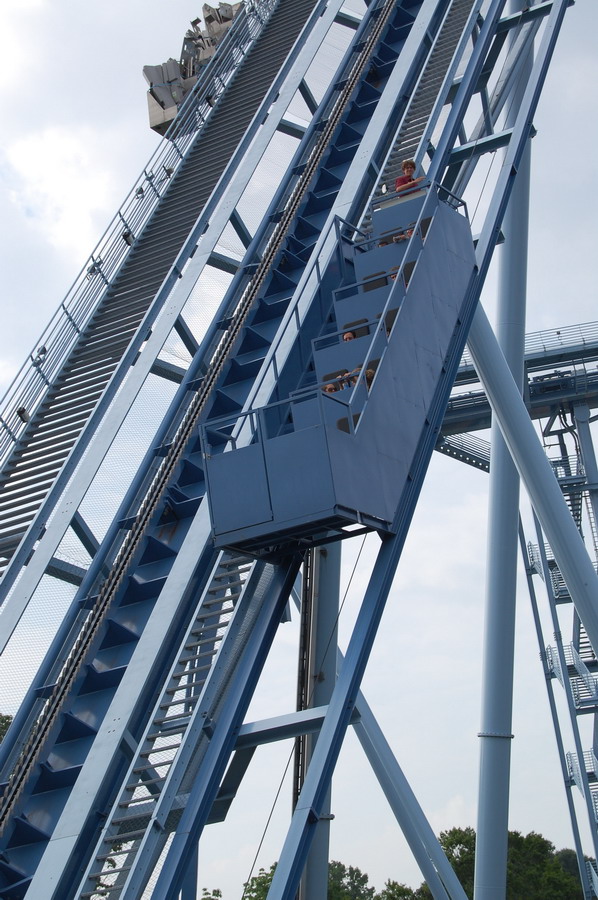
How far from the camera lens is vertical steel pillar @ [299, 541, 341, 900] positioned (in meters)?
11.4

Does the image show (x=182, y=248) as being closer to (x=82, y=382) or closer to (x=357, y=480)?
(x=82, y=382)

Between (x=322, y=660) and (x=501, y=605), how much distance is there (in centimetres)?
309

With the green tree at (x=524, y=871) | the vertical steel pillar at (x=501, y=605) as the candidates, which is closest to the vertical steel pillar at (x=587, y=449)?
the vertical steel pillar at (x=501, y=605)

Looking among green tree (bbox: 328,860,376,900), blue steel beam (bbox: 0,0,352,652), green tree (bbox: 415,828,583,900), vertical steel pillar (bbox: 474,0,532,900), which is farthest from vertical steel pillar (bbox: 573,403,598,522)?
green tree (bbox: 328,860,376,900)

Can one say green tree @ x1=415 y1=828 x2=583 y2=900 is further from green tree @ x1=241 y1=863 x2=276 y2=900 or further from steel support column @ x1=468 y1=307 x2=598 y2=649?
steel support column @ x1=468 y1=307 x2=598 y2=649

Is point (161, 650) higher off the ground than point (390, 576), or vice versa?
point (390, 576)

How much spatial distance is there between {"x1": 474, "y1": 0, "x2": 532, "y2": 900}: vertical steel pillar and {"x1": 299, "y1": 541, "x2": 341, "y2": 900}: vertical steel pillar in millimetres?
2468

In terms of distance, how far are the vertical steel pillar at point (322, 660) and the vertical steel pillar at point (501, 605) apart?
2.47 m

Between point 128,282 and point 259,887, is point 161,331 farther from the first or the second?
point 259,887

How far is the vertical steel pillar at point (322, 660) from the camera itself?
11.4 metres

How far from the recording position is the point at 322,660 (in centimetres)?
1200

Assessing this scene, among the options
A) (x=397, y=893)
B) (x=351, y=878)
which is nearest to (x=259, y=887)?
(x=397, y=893)

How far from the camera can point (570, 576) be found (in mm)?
12117

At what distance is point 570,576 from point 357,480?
4658 millimetres
